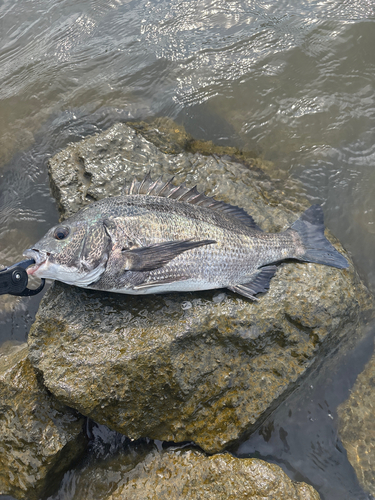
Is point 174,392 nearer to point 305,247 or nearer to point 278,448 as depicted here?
point 278,448

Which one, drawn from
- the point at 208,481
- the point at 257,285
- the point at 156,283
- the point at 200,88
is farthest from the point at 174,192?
the point at 208,481

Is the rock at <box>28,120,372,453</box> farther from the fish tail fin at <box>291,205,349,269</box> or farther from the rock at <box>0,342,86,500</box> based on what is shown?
the rock at <box>0,342,86,500</box>

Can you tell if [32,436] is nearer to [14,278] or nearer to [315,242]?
[14,278]

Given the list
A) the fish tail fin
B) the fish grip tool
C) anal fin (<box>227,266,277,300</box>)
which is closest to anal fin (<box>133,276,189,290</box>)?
anal fin (<box>227,266,277,300</box>)

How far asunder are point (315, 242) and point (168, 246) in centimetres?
213

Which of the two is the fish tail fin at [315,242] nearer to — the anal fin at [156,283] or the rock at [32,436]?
the anal fin at [156,283]

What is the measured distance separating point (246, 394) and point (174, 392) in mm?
852

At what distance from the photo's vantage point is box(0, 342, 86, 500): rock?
386cm

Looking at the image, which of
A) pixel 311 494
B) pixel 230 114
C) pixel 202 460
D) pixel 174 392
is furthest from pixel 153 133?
pixel 311 494

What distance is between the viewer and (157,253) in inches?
145

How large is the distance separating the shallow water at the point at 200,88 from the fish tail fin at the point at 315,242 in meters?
1.15

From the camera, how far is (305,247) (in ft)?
15.2

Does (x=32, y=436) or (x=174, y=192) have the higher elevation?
(x=174, y=192)

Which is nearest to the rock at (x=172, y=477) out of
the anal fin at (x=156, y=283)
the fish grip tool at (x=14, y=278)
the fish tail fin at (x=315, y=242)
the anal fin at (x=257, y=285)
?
the anal fin at (x=257, y=285)
